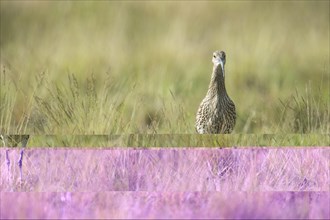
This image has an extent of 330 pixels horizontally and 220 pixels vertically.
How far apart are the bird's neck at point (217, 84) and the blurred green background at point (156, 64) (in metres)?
0.18

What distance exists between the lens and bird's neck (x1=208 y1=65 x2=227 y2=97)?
3426 millimetres

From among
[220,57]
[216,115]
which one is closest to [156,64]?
[220,57]

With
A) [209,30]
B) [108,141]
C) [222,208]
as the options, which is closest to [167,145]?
[108,141]

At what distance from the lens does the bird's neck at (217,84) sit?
3426 mm

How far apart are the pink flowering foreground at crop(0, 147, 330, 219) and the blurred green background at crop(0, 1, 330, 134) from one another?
2.05ft

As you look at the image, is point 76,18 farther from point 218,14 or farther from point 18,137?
point 18,137

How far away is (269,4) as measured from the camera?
4.68m

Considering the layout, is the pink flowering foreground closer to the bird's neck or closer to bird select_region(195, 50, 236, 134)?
bird select_region(195, 50, 236, 134)

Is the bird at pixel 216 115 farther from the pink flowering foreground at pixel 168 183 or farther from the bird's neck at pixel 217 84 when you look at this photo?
the pink flowering foreground at pixel 168 183

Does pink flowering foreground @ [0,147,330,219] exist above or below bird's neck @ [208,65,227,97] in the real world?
below

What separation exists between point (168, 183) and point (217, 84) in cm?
122

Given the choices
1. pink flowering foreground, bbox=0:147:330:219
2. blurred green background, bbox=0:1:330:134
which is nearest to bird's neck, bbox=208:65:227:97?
blurred green background, bbox=0:1:330:134

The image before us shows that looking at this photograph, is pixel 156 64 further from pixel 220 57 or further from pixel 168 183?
pixel 168 183

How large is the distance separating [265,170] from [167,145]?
62 cm
